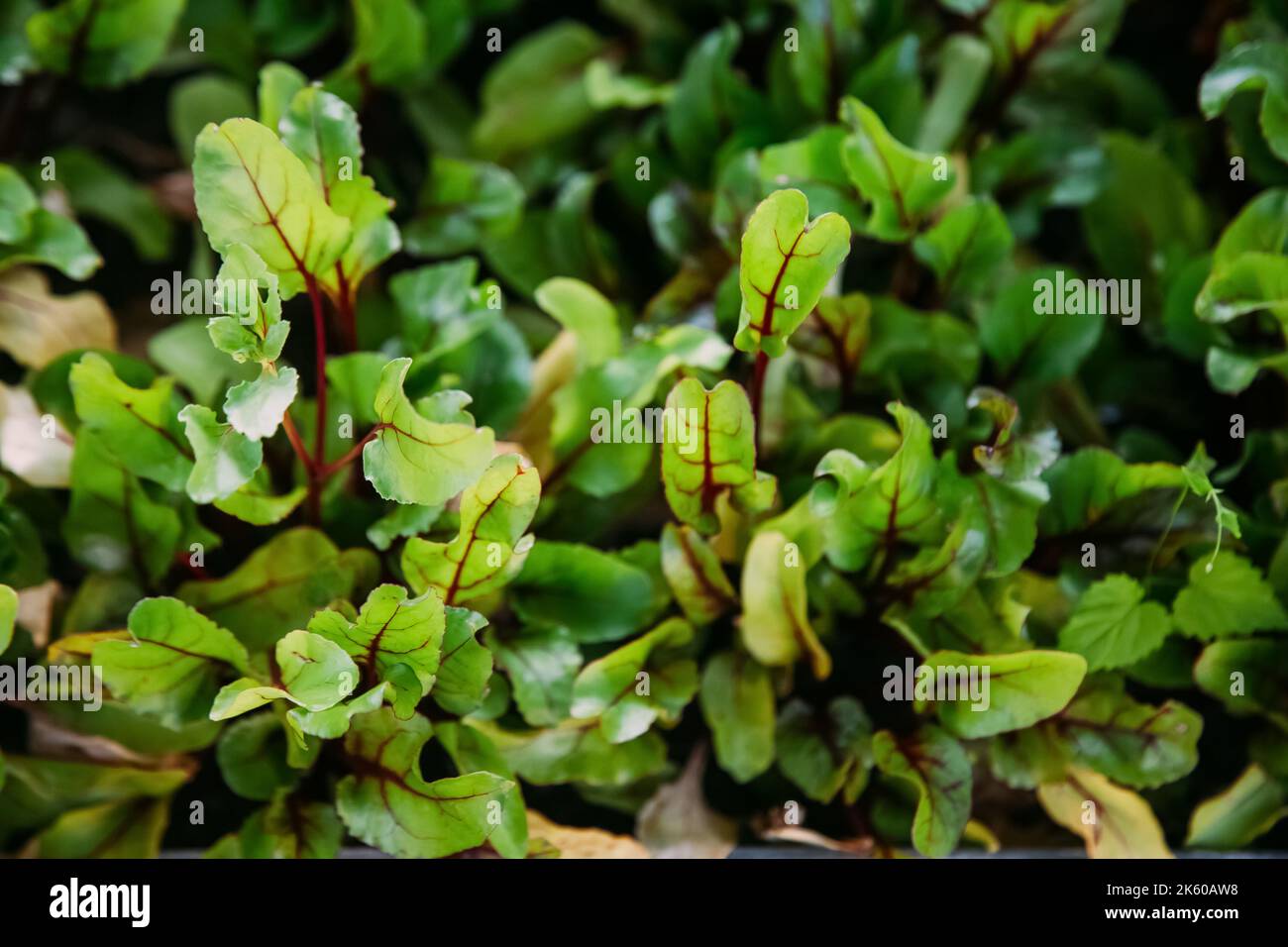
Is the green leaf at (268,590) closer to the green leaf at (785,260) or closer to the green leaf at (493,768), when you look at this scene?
the green leaf at (493,768)

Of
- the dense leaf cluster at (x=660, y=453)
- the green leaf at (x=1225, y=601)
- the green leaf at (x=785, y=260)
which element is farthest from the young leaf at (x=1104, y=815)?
the green leaf at (x=785, y=260)

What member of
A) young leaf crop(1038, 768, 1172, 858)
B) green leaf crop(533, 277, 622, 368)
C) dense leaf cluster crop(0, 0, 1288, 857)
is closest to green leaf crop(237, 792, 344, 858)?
dense leaf cluster crop(0, 0, 1288, 857)

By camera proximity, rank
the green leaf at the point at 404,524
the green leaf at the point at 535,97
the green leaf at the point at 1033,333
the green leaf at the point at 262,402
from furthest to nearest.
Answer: the green leaf at the point at 535,97 < the green leaf at the point at 1033,333 < the green leaf at the point at 404,524 < the green leaf at the point at 262,402

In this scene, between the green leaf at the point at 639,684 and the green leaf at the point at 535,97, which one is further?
the green leaf at the point at 535,97

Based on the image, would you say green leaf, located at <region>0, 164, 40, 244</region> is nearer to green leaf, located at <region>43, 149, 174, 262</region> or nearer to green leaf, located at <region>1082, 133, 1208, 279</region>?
green leaf, located at <region>43, 149, 174, 262</region>

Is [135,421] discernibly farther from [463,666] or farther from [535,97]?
[535,97]
